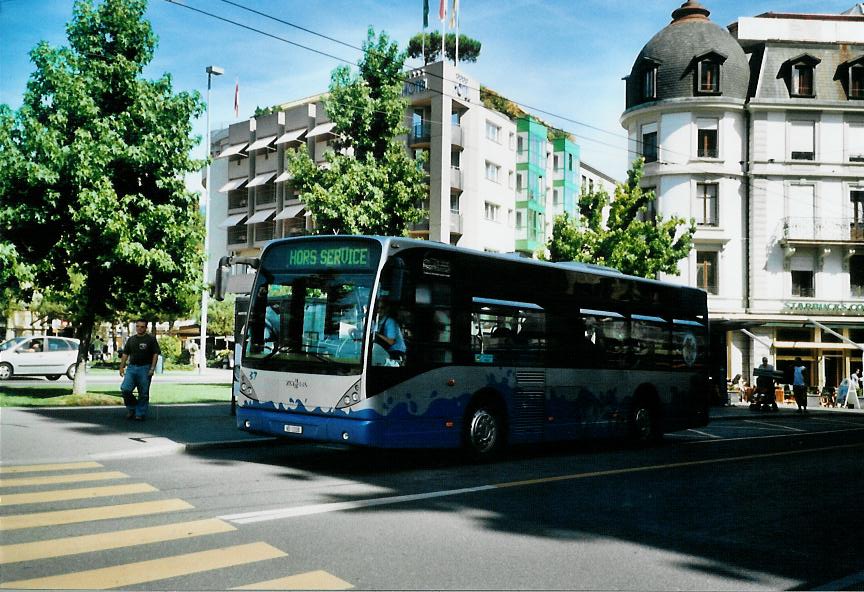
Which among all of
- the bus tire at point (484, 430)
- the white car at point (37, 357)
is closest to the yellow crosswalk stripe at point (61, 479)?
the bus tire at point (484, 430)

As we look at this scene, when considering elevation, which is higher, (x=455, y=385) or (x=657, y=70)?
(x=657, y=70)

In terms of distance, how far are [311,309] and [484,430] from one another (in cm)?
296

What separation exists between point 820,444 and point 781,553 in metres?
11.0

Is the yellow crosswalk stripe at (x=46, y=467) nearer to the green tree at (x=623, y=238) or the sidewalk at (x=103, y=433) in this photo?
the sidewalk at (x=103, y=433)

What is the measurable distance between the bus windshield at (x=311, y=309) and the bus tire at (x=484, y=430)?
2128 millimetres

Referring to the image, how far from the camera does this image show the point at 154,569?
562 cm

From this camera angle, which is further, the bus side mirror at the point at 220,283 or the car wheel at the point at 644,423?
the car wheel at the point at 644,423

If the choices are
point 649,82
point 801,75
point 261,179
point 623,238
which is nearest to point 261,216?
point 261,179

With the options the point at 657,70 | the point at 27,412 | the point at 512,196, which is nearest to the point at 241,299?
the point at 27,412

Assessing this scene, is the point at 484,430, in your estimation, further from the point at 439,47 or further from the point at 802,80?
the point at 439,47

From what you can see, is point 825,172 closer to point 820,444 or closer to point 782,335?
point 782,335

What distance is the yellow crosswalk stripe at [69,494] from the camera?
7793 mm

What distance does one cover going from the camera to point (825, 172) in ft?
134

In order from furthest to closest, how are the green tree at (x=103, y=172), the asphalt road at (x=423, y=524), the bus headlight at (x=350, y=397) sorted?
the green tree at (x=103, y=172) → the bus headlight at (x=350, y=397) → the asphalt road at (x=423, y=524)
